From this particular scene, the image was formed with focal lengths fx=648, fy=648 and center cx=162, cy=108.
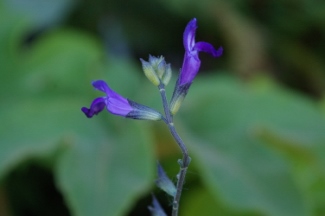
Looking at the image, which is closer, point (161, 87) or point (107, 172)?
point (161, 87)

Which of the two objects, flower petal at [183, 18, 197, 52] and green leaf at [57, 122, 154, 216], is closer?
flower petal at [183, 18, 197, 52]

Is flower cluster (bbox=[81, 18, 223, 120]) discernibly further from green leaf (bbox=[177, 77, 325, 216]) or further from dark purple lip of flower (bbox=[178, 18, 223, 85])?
green leaf (bbox=[177, 77, 325, 216])

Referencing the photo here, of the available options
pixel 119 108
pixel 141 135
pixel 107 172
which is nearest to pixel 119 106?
pixel 119 108

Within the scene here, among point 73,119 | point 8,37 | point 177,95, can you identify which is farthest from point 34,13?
point 177,95

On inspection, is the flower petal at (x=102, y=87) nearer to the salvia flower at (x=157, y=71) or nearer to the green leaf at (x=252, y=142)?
the salvia flower at (x=157, y=71)

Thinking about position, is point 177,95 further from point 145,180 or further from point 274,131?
point 274,131

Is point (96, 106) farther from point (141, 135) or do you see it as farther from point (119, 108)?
point (141, 135)

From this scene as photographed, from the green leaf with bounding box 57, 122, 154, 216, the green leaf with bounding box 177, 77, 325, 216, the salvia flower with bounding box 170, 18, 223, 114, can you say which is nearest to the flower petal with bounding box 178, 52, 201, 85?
the salvia flower with bounding box 170, 18, 223, 114
